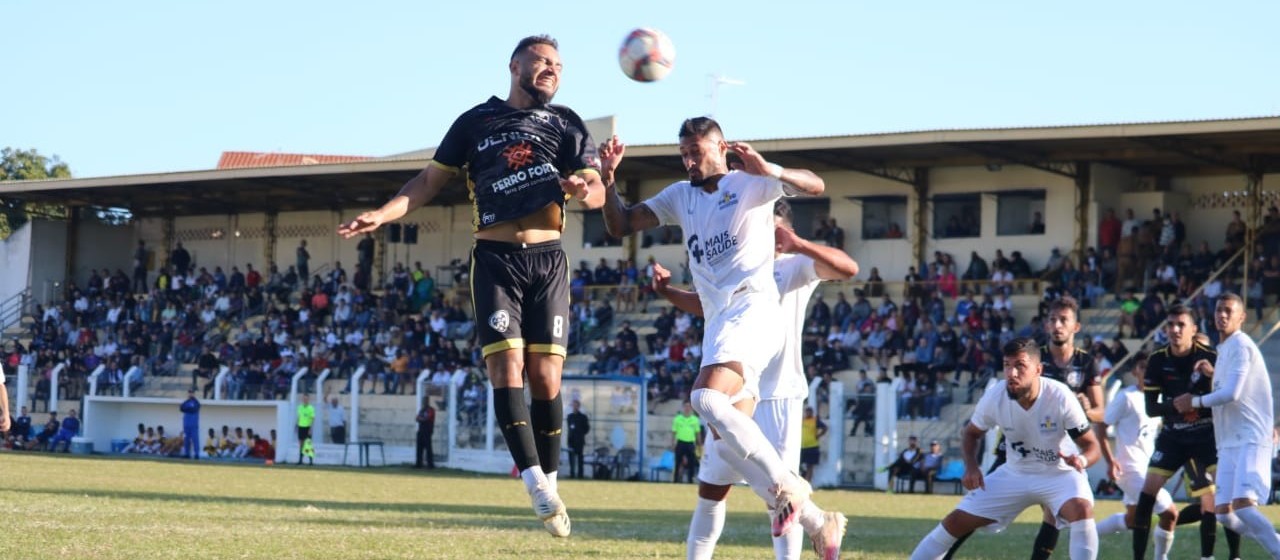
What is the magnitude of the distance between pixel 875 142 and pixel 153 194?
26.0 metres

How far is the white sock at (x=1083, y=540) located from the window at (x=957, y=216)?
101ft

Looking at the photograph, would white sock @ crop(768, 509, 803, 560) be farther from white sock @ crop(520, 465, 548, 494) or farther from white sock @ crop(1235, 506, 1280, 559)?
white sock @ crop(1235, 506, 1280, 559)

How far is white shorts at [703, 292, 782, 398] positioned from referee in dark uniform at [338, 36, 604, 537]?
918 mm

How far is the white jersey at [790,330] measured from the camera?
920 cm

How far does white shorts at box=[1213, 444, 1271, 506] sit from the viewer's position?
11.8m

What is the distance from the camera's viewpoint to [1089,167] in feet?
127

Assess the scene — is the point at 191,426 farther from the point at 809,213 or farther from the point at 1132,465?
the point at 1132,465

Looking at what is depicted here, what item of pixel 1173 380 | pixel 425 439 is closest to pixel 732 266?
pixel 1173 380

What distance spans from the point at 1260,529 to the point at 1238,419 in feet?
2.87

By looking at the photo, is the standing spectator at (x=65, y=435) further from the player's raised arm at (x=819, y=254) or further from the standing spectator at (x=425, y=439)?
the player's raised arm at (x=819, y=254)

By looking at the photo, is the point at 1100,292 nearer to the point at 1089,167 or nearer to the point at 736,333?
the point at 1089,167

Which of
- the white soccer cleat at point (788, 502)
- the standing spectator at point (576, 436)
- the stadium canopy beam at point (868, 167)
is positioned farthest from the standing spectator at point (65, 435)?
the white soccer cleat at point (788, 502)

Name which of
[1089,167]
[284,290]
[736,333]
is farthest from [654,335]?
[736,333]

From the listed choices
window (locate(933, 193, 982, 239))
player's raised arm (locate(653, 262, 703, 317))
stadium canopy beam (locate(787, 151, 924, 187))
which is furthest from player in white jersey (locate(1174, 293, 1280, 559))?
window (locate(933, 193, 982, 239))
